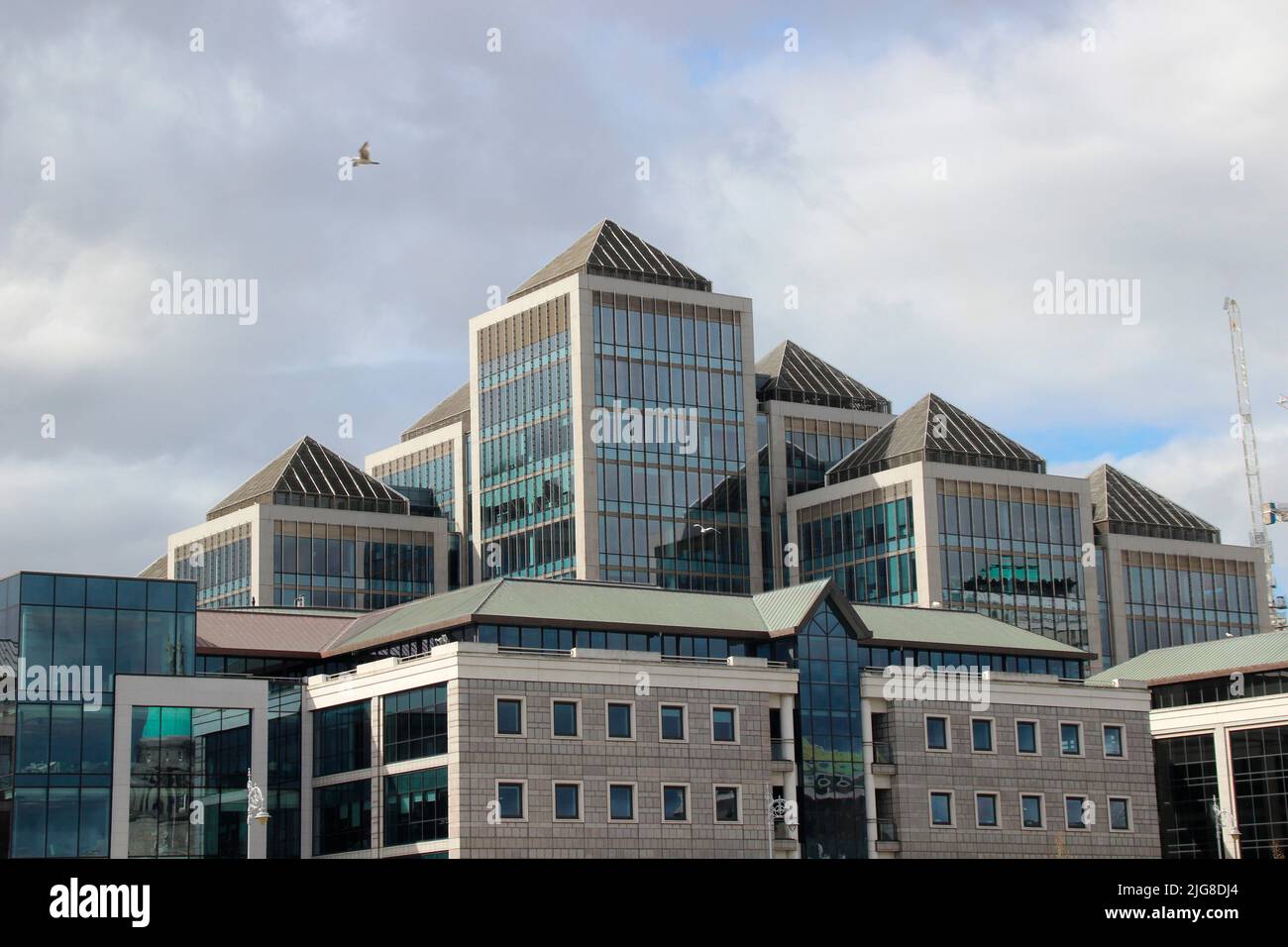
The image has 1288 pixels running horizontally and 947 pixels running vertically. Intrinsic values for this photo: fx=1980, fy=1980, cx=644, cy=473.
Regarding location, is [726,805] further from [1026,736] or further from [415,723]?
[1026,736]

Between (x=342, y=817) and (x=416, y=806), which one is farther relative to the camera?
(x=342, y=817)

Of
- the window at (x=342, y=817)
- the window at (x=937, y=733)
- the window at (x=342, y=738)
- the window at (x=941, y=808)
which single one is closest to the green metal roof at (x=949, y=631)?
the window at (x=937, y=733)

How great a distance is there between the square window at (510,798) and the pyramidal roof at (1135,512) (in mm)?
80906

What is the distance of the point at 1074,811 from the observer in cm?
10862

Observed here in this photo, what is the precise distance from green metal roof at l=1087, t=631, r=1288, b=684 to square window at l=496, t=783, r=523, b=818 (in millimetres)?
42668

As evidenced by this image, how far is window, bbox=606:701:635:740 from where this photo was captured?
97125 millimetres

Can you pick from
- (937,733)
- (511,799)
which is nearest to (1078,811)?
(937,733)

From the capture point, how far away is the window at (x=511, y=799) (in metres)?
93.2

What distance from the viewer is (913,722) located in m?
105

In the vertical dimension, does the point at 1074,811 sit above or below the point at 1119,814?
above

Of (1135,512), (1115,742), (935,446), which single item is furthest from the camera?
(1135,512)

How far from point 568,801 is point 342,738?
13385 millimetres

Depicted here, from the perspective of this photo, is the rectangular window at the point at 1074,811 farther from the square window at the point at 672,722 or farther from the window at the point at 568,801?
the window at the point at 568,801
